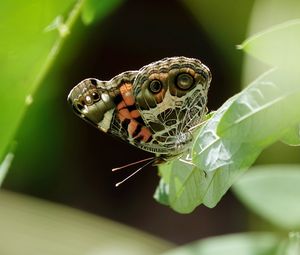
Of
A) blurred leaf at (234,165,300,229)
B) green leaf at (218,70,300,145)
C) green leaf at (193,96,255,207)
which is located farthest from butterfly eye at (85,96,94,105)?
green leaf at (218,70,300,145)

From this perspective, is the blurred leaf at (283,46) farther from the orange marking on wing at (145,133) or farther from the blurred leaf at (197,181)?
the orange marking on wing at (145,133)

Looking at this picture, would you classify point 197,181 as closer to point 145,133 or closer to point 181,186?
point 181,186

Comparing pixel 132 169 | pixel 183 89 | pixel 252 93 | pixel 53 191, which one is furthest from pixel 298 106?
pixel 132 169

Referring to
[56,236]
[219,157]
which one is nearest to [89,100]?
[219,157]

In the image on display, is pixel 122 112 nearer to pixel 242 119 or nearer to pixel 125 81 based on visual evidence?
pixel 125 81

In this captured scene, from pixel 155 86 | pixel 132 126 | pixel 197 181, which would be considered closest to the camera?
pixel 197 181
